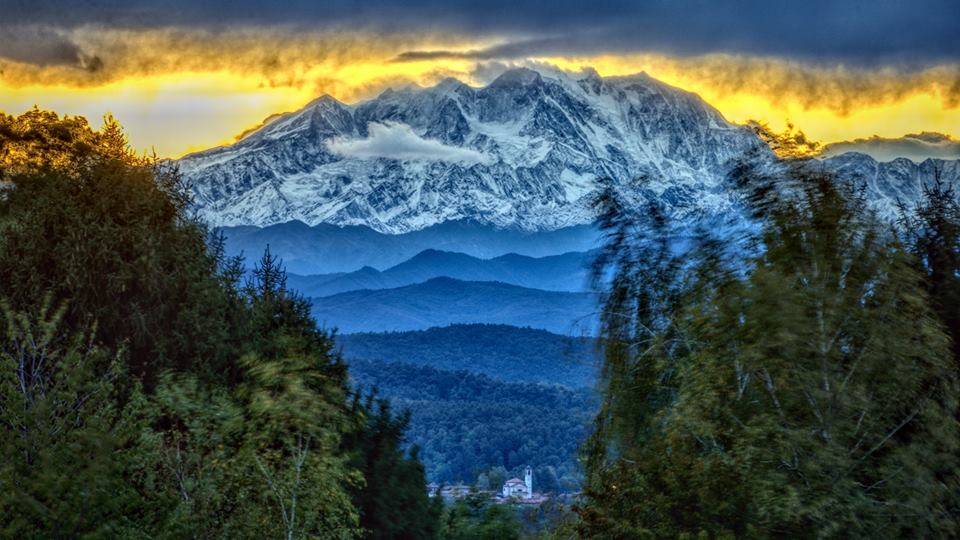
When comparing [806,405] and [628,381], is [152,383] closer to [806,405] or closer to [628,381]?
[628,381]

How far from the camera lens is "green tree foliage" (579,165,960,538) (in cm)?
1642

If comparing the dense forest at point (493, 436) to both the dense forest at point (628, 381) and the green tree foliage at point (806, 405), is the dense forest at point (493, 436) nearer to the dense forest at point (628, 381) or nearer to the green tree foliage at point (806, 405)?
the dense forest at point (628, 381)

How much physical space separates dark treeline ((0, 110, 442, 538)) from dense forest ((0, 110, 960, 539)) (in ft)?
0.27

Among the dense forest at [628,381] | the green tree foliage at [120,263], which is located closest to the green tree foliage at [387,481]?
the dense forest at [628,381]

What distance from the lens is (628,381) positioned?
24750 mm

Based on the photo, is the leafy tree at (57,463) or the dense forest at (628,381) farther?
the dense forest at (628,381)

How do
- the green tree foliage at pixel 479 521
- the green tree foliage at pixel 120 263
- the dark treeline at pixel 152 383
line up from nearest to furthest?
the dark treeline at pixel 152 383 → the green tree foliage at pixel 120 263 → the green tree foliage at pixel 479 521

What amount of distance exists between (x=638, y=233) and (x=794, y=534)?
11.2 meters

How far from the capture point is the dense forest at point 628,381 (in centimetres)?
1579

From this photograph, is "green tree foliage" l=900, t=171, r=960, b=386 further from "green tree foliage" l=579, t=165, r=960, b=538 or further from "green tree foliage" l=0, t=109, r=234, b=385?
"green tree foliage" l=0, t=109, r=234, b=385

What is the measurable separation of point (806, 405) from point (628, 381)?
7.44 meters

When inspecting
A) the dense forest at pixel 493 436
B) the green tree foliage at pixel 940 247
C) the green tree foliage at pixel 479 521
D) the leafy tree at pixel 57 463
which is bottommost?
the leafy tree at pixel 57 463

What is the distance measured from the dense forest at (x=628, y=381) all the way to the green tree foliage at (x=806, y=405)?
0.05 m

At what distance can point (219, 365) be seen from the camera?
26.2m
